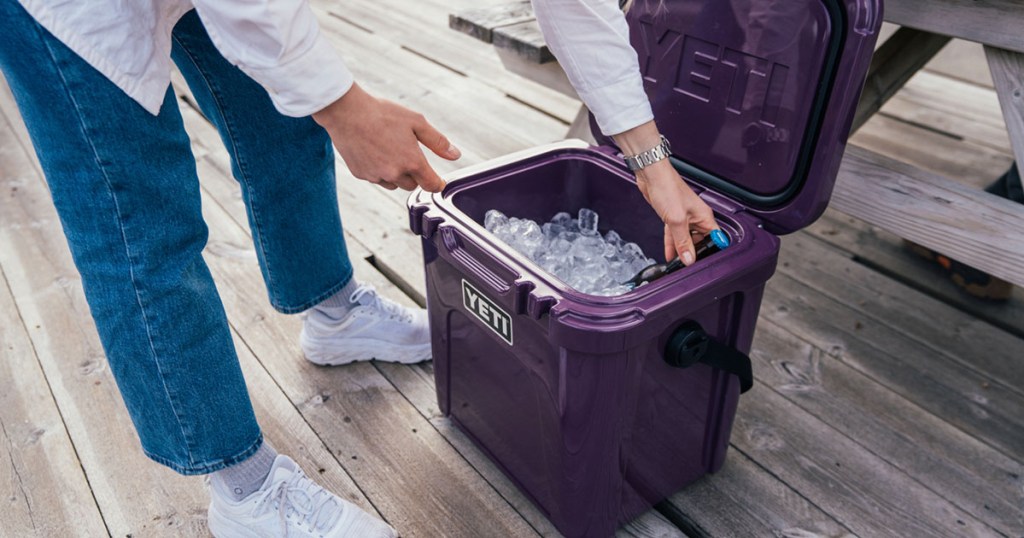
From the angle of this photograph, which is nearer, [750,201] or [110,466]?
[750,201]

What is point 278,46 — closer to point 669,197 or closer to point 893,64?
point 669,197

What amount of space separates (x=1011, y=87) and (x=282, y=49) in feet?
3.74

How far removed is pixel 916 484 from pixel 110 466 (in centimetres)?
139

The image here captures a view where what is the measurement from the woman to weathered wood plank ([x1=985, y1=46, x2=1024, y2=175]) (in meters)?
0.58

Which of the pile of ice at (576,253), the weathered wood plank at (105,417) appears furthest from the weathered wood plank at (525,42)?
the weathered wood plank at (105,417)

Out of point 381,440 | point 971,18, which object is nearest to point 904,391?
point 971,18

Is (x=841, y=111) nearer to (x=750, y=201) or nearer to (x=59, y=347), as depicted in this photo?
(x=750, y=201)

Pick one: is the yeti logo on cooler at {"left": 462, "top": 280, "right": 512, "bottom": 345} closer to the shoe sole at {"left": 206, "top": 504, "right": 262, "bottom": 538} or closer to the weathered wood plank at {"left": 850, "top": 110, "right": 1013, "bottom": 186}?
the shoe sole at {"left": 206, "top": 504, "right": 262, "bottom": 538}

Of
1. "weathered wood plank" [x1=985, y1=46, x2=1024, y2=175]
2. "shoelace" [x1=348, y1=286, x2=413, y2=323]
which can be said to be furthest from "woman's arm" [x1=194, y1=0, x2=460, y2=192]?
"weathered wood plank" [x1=985, y1=46, x2=1024, y2=175]

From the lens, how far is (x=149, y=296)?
3.19 feet

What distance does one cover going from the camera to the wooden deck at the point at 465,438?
127 centimetres

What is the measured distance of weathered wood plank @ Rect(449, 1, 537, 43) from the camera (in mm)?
1830

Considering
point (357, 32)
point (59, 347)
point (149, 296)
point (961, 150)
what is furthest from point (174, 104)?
point (357, 32)

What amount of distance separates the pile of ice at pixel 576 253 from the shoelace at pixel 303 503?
0.49 metres
